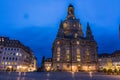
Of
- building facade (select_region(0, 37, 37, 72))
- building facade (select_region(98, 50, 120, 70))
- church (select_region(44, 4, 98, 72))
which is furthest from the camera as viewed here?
building facade (select_region(98, 50, 120, 70))

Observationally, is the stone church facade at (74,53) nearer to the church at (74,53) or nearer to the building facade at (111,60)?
the church at (74,53)

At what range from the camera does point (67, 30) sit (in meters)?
136

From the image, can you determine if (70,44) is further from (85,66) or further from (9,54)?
(9,54)

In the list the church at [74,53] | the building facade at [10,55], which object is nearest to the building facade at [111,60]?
the church at [74,53]

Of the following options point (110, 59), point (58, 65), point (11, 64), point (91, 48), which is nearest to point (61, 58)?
point (58, 65)

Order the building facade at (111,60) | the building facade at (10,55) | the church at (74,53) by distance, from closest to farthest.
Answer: the building facade at (10,55) → the church at (74,53) → the building facade at (111,60)

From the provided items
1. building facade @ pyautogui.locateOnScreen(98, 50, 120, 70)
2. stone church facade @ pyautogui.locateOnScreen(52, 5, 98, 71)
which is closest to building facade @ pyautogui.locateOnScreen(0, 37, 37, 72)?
stone church facade @ pyautogui.locateOnScreen(52, 5, 98, 71)

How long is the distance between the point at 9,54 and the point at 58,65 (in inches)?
1230

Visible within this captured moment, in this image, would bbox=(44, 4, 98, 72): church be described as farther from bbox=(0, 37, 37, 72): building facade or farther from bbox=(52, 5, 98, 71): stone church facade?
A: bbox=(0, 37, 37, 72): building facade

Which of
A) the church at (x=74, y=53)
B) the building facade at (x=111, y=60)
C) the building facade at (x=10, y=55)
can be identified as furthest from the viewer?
the building facade at (x=111, y=60)

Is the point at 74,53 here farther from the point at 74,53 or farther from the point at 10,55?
the point at 10,55

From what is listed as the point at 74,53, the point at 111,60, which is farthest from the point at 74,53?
the point at 111,60

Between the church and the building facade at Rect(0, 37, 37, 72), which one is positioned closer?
the building facade at Rect(0, 37, 37, 72)

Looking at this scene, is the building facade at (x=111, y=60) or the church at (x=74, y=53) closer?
the church at (x=74, y=53)
